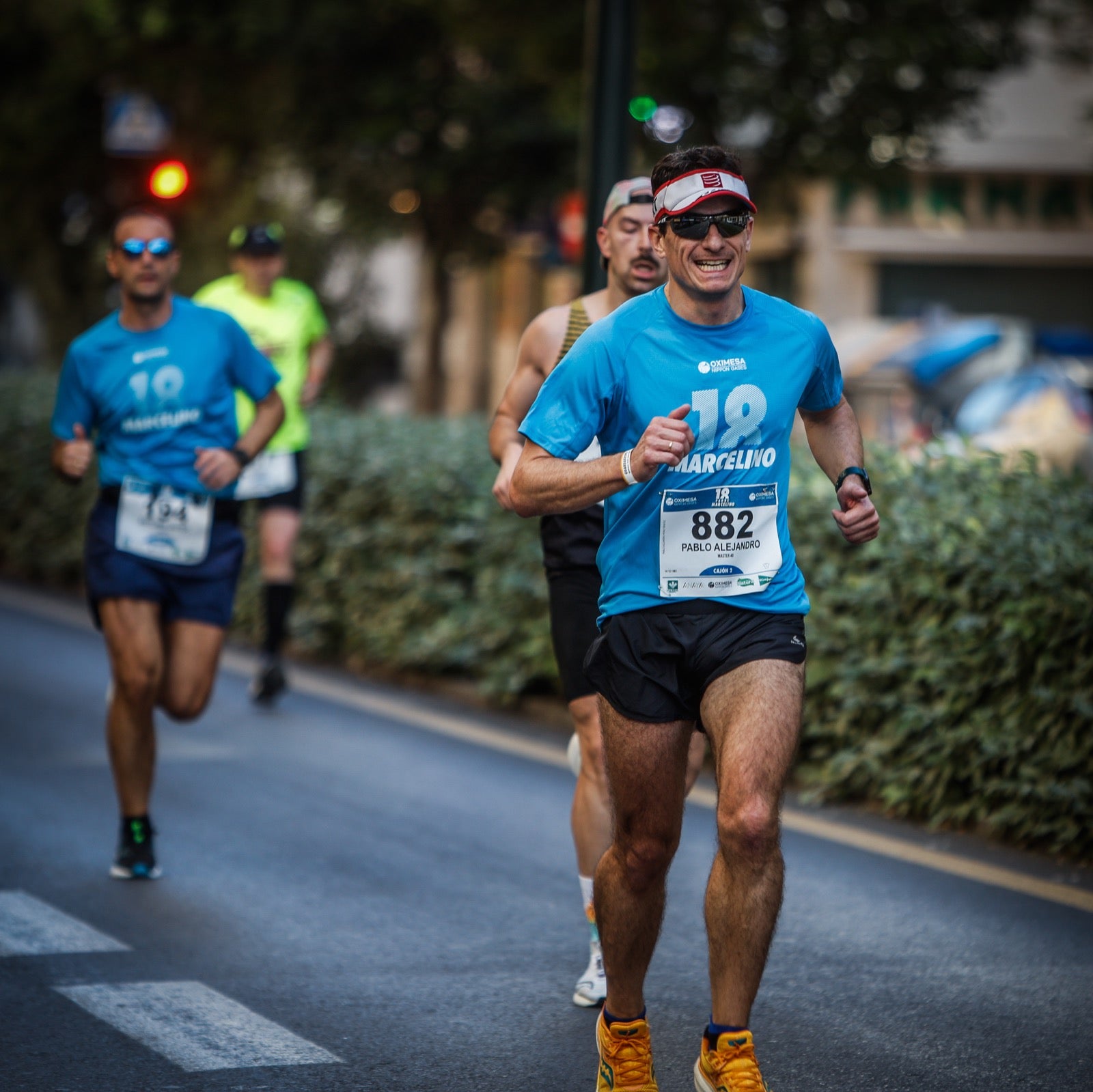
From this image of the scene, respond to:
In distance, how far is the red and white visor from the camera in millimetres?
4117

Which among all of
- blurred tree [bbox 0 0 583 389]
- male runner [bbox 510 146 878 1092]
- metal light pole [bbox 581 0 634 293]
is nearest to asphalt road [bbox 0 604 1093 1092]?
male runner [bbox 510 146 878 1092]

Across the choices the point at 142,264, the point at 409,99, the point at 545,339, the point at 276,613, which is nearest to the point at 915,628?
the point at 545,339

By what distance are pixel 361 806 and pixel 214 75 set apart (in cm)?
1471

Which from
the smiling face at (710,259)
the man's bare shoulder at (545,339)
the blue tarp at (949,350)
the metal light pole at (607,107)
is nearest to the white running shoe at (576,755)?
the man's bare shoulder at (545,339)

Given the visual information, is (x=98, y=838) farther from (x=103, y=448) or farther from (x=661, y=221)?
(x=661, y=221)

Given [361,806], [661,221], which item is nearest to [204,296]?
[361,806]

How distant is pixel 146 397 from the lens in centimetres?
629

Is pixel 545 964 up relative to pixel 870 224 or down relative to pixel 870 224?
down

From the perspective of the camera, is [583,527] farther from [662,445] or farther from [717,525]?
[662,445]

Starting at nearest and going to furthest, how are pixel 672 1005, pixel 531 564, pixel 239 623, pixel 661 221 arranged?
pixel 661 221
pixel 672 1005
pixel 531 564
pixel 239 623

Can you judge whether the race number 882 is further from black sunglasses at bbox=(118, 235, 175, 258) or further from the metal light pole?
the metal light pole

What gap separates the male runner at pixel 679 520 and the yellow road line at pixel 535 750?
165cm

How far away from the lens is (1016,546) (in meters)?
6.80

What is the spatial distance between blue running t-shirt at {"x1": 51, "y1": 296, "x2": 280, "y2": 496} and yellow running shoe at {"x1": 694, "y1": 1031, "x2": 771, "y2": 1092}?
10.2 feet
